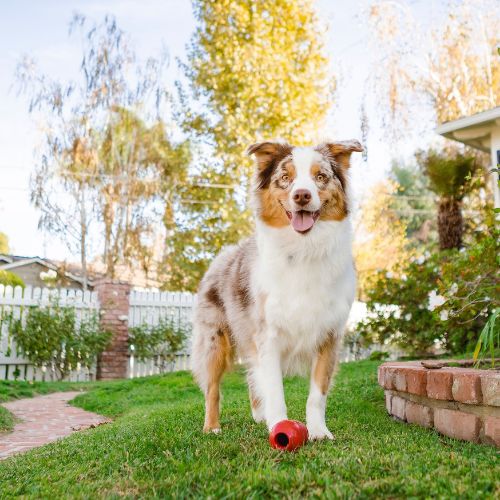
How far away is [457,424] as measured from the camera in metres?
3.80

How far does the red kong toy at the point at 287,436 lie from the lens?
3328mm

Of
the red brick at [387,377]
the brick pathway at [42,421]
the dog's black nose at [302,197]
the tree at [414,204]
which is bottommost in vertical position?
the brick pathway at [42,421]

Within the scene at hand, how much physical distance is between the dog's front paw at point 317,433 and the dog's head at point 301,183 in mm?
1211

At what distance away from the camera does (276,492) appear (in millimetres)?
2578

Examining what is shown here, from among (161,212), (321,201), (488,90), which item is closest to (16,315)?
(161,212)

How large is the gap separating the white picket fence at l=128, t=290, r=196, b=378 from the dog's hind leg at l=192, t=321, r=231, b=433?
9.74 metres

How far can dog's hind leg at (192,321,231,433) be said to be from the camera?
4.36 meters

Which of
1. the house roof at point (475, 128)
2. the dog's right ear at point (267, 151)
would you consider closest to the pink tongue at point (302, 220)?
the dog's right ear at point (267, 151)

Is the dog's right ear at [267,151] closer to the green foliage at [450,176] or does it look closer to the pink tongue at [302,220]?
Answer: the pink tongue at [302,220]

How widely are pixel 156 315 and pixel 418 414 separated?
1092 cm

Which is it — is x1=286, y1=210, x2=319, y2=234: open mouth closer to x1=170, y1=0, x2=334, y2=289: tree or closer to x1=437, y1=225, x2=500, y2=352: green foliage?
x1=437, y1=225, x2=500, y2=352: green foliage

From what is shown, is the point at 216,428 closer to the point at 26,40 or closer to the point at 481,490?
the point at 481,490

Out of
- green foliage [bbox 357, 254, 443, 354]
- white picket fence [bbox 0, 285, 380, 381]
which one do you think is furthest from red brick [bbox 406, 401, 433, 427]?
white picket fence [bbox 0, 285, 380, 381]

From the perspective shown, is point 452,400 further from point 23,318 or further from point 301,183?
point 23,318
